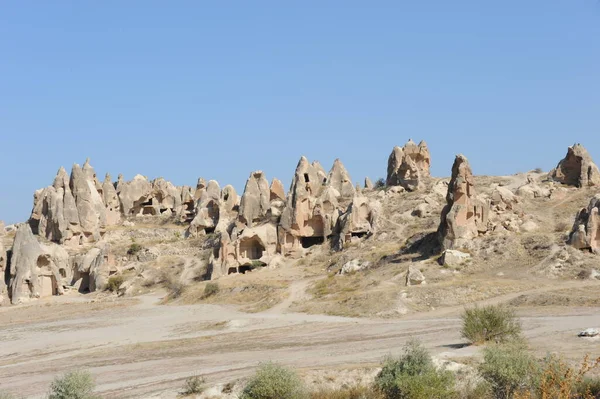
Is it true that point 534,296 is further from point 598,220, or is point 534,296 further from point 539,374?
point 539,374

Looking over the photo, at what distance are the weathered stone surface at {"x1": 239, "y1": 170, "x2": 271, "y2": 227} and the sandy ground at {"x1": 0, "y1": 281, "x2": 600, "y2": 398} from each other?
19.0 meters

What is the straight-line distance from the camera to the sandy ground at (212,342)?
65.5ft

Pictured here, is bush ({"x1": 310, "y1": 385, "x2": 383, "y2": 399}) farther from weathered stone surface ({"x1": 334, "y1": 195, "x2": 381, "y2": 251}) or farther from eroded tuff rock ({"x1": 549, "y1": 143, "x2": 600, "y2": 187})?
eroded tuff rock ({"x1": 549, "y1": 143, "x2": 600, "y2": 187})

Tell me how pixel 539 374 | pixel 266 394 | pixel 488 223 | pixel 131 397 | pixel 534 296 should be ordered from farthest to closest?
pixel 488 223 < pixel 534 296 < pixel 131 397 < pixel 266 394 < pixel 539 374

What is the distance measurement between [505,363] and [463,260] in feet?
70.1

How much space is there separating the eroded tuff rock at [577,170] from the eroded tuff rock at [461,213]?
1794 centimetres

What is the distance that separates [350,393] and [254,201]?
4176cm

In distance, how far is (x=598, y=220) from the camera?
3369cm

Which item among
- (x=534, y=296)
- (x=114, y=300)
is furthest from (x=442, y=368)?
(x=114, y=300)

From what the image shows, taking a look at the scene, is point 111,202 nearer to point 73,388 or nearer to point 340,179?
point 340,179

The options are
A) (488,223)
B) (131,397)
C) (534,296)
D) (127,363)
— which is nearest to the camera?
(131,397)

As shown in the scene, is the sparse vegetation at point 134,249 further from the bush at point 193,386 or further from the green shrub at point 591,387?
the green shrub at point 591,387

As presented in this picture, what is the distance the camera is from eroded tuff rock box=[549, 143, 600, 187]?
176 ft

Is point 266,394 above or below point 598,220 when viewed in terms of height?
below
